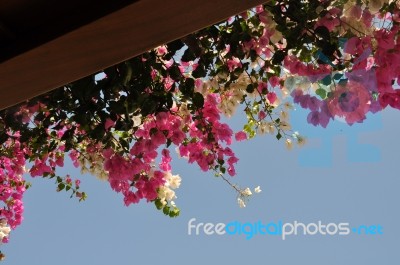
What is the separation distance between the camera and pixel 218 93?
2.24 meters

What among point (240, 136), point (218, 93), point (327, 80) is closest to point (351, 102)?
point (327, 80)

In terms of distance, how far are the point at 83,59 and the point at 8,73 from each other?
0.13 meters

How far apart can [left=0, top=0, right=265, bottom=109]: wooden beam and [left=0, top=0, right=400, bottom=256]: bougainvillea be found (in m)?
0.70

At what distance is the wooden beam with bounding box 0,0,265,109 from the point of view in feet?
2.67

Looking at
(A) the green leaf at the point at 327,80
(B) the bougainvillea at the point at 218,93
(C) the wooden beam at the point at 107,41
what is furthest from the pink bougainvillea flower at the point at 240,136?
(C) the wooden beam at the point at 107,41

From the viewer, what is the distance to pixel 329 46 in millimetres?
1637

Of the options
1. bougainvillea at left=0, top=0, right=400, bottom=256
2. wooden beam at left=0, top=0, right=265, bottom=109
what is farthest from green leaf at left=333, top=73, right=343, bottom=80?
wooden beam at left=0, top=0, right=265, bottom=109

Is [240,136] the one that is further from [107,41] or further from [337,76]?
[107,41]

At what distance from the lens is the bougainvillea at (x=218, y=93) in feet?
5.10

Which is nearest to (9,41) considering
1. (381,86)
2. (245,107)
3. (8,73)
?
(8,73)

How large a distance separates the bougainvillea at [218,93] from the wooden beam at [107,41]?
700 mm

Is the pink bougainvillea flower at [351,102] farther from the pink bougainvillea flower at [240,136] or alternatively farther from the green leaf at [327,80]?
the pink bougainvillea flower at [240,136]

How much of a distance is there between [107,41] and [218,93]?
1368 mm

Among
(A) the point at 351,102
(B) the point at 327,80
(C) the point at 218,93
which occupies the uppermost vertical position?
(C) the point at 218,93
